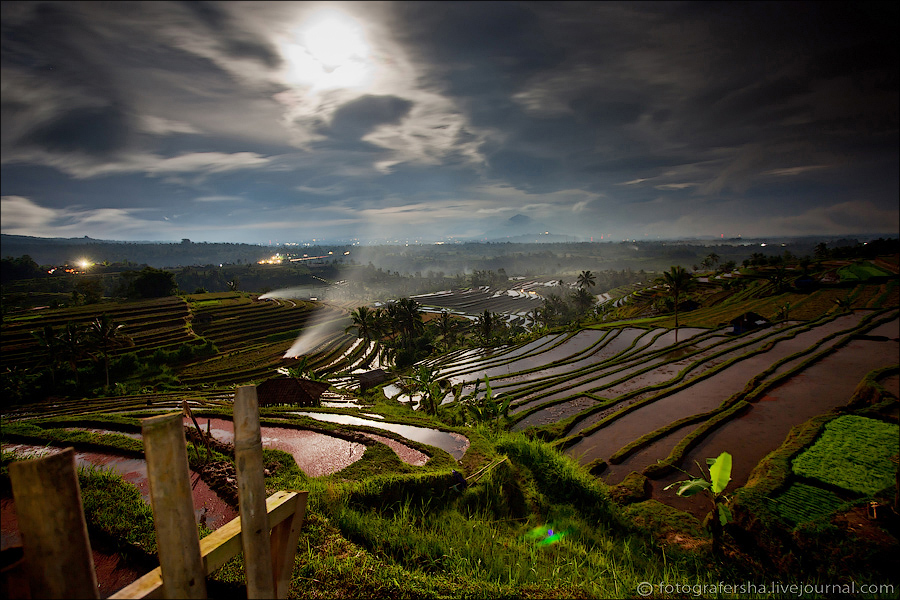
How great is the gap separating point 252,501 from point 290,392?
19.8 metres

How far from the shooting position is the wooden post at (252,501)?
1914mm

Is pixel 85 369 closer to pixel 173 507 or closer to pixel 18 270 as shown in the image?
pixel 173 507

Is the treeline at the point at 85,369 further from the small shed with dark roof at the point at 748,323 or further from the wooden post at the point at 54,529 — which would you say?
the small shed with dark roof at the point at 748,323

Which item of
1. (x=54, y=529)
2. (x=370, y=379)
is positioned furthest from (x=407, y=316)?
(x=54, y=529)

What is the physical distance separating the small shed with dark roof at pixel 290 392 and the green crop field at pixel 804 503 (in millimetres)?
18576

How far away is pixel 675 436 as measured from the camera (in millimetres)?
14484

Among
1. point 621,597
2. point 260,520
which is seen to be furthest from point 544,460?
point 260,520

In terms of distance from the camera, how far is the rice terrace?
4066mm

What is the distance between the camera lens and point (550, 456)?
921 cm

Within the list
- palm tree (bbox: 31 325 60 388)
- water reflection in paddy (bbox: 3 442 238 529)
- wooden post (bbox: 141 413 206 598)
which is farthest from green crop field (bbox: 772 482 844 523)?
palm tree (bbox: 31 325 60 388)

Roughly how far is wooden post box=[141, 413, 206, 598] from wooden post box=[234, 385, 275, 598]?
0.80 ft

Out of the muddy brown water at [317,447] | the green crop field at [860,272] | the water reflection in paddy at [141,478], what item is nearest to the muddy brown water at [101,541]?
the water reflection in paddy at [141,478]

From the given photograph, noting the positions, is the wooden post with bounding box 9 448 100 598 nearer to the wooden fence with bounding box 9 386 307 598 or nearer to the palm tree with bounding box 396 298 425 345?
the wooden fence with bounding box 9 386 307 598

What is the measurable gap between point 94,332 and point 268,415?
3033 cm
